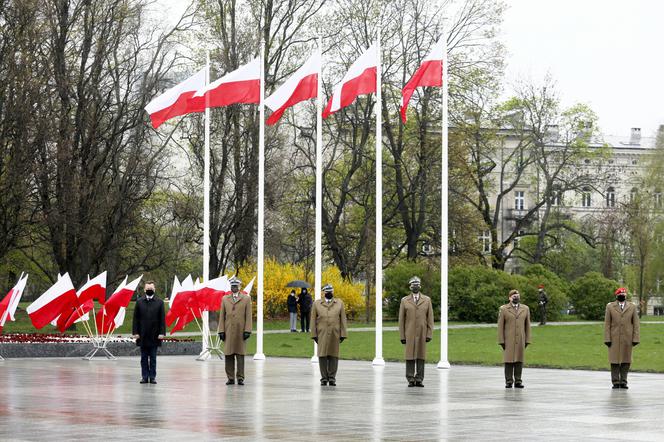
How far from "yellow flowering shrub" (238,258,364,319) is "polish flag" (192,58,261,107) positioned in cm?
2508

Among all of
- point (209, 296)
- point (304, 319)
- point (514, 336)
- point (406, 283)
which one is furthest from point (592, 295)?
point (514, 336)

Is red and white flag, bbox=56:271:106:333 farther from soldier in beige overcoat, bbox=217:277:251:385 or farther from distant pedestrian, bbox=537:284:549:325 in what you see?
distant pedestrian, bbox=537:284:549:325

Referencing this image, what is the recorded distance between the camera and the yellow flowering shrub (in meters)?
56.2

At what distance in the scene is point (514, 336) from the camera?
2211 centimetres

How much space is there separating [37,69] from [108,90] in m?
8.03

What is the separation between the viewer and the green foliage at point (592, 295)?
6141cm

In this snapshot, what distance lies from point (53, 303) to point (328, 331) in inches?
444

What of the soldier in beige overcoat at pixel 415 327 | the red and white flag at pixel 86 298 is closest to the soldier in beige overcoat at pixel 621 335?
the soldier in beige overcoat at pixel 415 327

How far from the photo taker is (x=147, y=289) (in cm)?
2244

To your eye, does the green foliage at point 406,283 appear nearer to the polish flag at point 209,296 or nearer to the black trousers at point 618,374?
the polish flag at point 209,296

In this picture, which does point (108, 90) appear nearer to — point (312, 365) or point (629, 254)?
point (312, 365)

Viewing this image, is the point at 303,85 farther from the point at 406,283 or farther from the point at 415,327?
the point at 406,283

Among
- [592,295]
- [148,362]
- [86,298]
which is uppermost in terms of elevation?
[592,295]

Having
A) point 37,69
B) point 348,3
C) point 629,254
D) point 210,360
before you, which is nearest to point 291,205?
point 348,3
